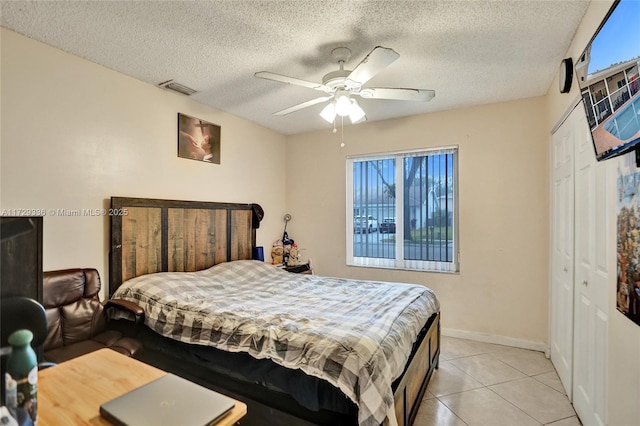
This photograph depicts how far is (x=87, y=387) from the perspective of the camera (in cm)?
99

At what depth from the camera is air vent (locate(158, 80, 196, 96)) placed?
9.73ft

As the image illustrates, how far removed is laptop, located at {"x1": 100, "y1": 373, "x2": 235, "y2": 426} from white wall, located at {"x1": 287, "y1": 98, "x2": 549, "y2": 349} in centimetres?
337

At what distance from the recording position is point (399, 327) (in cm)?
194

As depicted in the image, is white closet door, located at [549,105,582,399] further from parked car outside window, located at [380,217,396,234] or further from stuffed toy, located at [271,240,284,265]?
stuffed toy, located at [271,240,284,265]

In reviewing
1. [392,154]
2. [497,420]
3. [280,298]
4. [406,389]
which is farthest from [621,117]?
[392,154]

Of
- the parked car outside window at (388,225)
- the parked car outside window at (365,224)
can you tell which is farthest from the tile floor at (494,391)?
the parked car outside window at (365,224)

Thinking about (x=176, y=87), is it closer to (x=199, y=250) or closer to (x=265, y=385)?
(x=199, y=250)

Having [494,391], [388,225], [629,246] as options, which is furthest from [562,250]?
[388,225]

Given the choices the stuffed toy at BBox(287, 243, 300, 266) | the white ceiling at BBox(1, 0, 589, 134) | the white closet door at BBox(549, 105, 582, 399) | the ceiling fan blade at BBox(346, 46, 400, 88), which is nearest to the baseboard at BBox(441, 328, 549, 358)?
the white closet door at BBox(549, 105, 582, 399)

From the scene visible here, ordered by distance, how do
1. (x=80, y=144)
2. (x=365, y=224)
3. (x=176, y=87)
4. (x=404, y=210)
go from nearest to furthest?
(x=80, y=144), (x=176, y=87), (x=404, y=210), (x=365, y=224)

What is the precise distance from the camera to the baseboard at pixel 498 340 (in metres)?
3.28

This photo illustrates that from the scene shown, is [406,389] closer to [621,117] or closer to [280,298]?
[280,298]

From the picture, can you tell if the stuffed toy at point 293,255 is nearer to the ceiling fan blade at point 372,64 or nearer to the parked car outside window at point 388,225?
the parked car outside window at point 388,225

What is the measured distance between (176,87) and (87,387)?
281 cm
